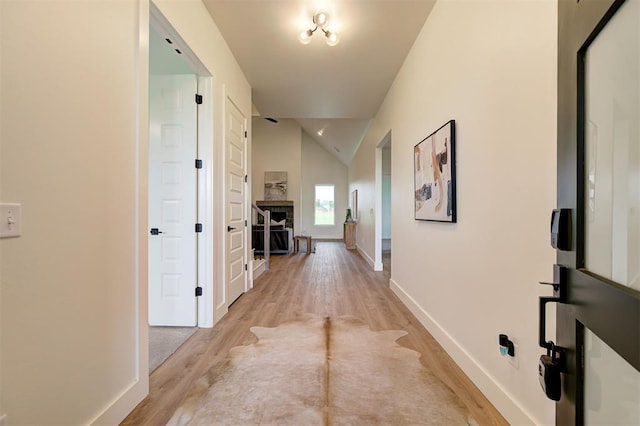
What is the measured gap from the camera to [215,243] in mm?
2869

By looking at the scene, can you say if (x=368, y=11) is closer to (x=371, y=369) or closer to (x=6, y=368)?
(x=371, y=369)

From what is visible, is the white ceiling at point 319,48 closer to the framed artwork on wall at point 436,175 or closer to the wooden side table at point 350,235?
the framed artwork on wall at point 436,175

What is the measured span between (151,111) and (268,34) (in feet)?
4.52

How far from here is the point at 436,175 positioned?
7.97 ft

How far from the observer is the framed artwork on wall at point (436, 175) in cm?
215

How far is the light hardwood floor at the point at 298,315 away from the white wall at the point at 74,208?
0.22 m

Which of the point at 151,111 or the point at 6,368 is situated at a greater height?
the point at 151,111

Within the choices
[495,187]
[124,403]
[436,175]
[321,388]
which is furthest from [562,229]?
[124,403]

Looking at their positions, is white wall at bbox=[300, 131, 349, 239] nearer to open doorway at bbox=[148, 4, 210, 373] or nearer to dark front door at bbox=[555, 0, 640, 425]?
open doorway at bbox=[148, 4, 210, 373]

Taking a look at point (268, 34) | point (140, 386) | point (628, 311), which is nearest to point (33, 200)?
point (140, 386)

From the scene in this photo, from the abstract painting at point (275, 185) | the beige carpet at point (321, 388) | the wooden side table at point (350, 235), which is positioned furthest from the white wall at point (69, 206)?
the abstract painting at point (275, 185)

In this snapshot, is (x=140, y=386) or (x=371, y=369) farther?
(x=371, y=369)

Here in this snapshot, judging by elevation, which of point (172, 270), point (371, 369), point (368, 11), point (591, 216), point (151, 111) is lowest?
point (371, 369)

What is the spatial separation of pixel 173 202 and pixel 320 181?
31.4 feet
